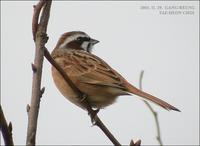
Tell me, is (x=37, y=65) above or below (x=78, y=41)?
above

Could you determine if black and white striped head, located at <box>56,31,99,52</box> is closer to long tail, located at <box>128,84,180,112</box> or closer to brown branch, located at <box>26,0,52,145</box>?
long tail, located at <box>128,84,180,112</box>

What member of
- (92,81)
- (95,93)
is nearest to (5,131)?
(95,93)

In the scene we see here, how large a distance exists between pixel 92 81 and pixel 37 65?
2.33m

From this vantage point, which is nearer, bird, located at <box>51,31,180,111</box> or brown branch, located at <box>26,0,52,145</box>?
brown branch, located at <box>26,0,52,145</box>

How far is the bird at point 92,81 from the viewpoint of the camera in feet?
13.4

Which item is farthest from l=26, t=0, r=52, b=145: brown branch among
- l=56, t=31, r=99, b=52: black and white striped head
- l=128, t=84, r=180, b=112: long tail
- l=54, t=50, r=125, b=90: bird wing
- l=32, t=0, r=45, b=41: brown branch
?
l=56, t=31, r=99, b=52: black and white striped head

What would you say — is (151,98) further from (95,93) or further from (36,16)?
(36,16)

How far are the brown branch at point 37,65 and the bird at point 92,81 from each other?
5.27ft

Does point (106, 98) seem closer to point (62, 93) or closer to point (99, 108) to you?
point (99, 108)

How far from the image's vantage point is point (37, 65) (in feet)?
6.56

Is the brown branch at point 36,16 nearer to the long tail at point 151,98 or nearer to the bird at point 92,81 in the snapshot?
the long tail at point 151,98

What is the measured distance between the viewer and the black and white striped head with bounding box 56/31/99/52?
554 cm

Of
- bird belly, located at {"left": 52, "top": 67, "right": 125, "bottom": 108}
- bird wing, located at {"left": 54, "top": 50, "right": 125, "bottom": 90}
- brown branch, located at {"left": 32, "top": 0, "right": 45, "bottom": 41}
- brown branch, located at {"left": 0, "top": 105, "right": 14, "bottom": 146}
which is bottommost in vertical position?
bird belly, located at {"left": 52, "top": 67, "right": 125, "bottom": 108}

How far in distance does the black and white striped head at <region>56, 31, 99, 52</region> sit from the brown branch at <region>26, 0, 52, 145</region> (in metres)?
3.30
